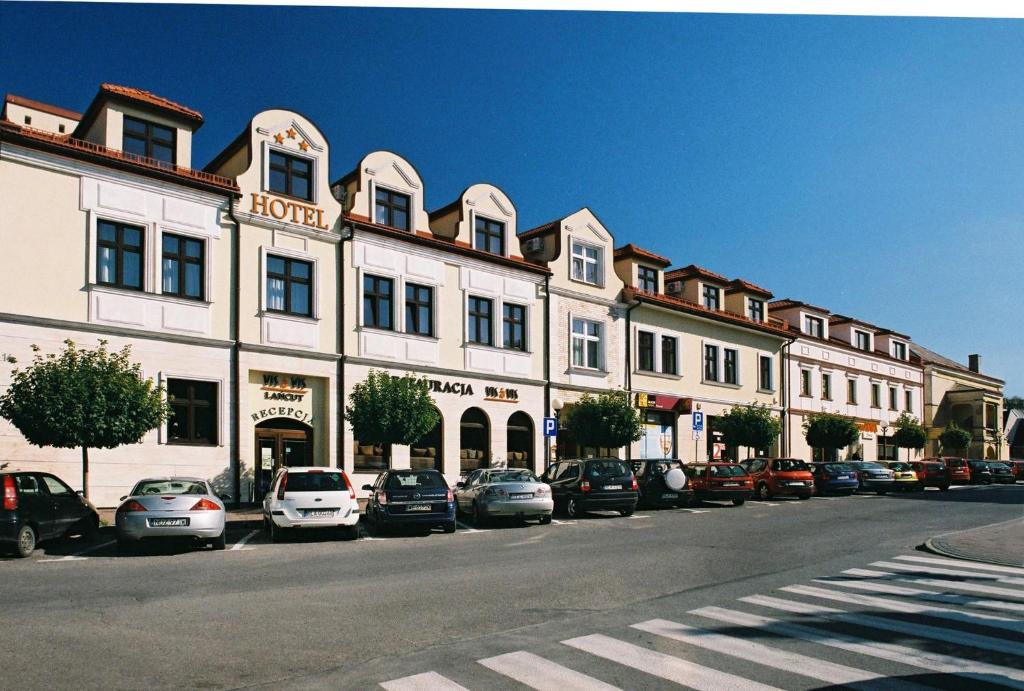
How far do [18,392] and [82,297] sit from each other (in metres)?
3.84

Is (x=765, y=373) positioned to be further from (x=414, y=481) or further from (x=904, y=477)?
(x=414, y=481)

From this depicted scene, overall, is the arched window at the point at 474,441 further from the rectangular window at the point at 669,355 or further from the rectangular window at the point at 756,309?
the rectangular window at the point at 756,309

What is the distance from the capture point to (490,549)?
1458 cm

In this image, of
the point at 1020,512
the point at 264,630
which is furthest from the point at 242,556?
the point at 1020,512

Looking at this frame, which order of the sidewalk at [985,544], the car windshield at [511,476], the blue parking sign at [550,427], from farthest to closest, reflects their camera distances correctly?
the blue parking sign at [550,427] → the car windshield at [511,476] → the sidewalk at [985,544]

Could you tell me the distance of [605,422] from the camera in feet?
97.6

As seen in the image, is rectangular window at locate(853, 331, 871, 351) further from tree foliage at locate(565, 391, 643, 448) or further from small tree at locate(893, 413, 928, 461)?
tree foliage at locate(565, 391, 643, 448)

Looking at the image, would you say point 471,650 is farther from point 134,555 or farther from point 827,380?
point 827,380

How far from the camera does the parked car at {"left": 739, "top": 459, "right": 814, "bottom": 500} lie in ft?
97.2

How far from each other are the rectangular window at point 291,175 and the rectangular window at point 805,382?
1178 inches

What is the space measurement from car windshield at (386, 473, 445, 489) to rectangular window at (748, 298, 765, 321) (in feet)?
92.7

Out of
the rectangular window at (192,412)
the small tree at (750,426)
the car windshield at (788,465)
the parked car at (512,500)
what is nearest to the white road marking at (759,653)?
the parked car at (512,500)

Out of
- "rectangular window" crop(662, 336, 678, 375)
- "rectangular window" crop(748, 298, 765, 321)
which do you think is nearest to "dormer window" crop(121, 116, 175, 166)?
"rectangular window" crop(662, 336, 678, 375)

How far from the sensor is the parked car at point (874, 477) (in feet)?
114
